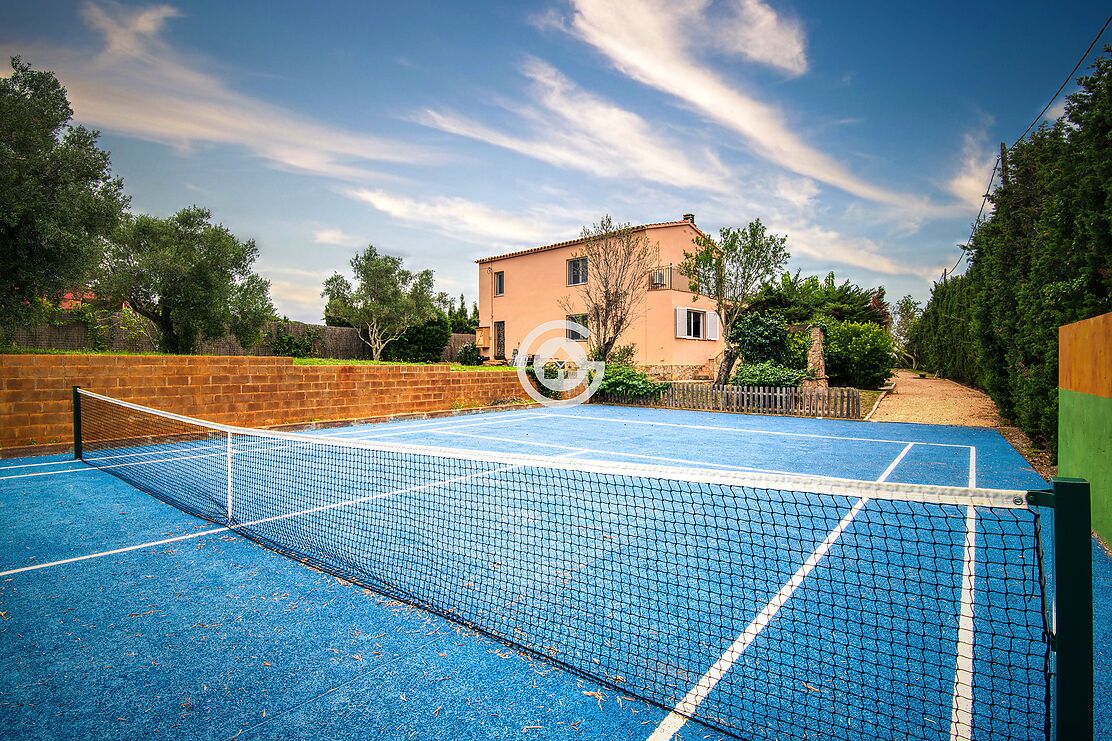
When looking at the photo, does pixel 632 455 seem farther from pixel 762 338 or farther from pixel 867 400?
pixel 867 400

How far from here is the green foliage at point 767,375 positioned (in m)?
19.8

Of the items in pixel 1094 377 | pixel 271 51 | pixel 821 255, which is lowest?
pixel 1094 377

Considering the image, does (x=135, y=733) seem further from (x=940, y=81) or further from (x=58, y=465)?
(x=940, y=81)

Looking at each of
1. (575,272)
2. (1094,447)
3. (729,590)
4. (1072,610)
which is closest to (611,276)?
(575,272)

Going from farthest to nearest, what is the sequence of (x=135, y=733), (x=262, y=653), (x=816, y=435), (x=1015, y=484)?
(x=816, y=435)
(x=1015, y=484)
(x=262, y=653)
(x=135, y=733)

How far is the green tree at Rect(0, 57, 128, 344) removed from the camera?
1099cm

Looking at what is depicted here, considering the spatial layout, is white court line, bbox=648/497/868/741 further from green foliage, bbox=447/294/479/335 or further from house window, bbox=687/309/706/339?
green foliage, bbox=447/294/479/335

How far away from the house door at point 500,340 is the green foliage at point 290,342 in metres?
11.8

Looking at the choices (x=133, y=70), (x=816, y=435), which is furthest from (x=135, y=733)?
(x=133, y=70)

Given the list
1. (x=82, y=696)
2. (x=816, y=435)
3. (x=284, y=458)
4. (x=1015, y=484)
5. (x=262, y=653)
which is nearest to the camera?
(x=82, y=696)

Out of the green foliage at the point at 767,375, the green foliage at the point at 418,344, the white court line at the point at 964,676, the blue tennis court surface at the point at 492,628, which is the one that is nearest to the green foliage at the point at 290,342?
the green foliage at the point at 418,344

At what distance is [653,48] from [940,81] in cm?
947

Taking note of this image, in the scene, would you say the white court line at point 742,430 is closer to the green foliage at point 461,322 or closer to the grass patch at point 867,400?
the grass patch at point 867,400

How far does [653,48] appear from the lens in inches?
498
